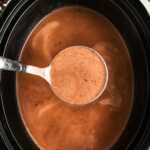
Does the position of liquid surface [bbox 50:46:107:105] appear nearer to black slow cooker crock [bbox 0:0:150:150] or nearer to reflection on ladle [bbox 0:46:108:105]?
reflection on ladle [bbox 0:46:108:105]

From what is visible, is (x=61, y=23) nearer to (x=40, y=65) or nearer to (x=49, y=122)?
(x=40, y=65)

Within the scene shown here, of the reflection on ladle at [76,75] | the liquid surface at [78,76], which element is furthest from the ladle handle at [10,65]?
the liquid surface at [78,76]

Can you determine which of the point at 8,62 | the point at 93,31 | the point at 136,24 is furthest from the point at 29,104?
the point at 136,24

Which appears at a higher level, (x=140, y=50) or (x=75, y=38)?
(x=75, y=38)

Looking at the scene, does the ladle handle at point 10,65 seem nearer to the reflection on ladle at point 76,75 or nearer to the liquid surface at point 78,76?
the reflection on ladle at point 76,75

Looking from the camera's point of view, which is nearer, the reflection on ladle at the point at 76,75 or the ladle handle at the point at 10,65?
the ladle handle at the point at 10,65

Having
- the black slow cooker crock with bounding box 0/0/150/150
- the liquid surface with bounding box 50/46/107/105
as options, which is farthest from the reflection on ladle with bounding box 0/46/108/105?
the black slow cooker crock with bounding box 0/0/150/150

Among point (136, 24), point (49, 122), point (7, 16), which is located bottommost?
point (49, 122)
